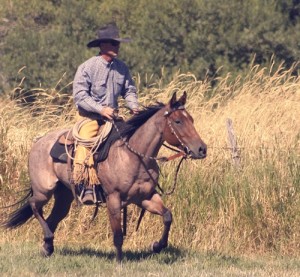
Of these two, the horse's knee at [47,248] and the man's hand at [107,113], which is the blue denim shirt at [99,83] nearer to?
the man's hand at [107,113]

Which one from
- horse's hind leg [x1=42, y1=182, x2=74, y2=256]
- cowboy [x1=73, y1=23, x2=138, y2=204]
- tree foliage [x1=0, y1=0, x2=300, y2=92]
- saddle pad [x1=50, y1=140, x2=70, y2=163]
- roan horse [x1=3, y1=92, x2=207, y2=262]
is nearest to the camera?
roan horse [x1=3, y1=92, x2=207, y2=262]

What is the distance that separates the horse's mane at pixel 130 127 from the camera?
991cm

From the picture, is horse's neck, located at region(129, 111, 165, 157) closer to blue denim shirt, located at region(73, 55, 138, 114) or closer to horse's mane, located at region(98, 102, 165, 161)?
horse's mane, located at region(98, 102, 165, 161)

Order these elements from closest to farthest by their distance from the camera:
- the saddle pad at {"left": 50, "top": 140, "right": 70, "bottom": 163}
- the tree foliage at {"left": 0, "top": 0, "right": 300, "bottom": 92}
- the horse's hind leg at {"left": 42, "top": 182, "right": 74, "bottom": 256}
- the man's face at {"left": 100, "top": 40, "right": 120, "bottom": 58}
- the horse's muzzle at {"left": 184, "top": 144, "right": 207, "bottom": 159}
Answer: the horse's muzzle at {"left": 184, "top": 144, "right": 207, "bottom": 159}
the man's face at {"left": 100, "top": 40, "right": 120, "bottom": 58}
the saddle pad at {"left": 50, "top": 140, "right": 70, "bottom": 163}
the horse's hind leg at {"left": 42, "top": 182, "right": 74, "bottom": 256}
the tree foliage at {"left": 0, "top": 0, "right": 300, "bottom": 92}

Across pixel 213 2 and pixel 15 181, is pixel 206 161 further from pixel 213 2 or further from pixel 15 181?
pixel 213 2

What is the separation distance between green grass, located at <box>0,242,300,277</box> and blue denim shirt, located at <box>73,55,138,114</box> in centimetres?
169

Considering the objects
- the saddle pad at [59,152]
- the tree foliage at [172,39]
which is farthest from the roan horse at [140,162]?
the tree foliage at [172,39]

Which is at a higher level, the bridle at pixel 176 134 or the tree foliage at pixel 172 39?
the bridle at pixel 176 134

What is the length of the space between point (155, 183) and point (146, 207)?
276mm

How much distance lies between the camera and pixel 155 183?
32.2 feet

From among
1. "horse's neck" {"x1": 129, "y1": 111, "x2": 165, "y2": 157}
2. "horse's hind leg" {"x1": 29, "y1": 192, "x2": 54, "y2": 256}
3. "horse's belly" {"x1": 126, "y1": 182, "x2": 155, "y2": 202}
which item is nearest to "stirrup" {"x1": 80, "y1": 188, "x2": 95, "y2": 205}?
"horse's belly" {"x1": 126, "y1": 182, "x2": 155, "y2": 202}

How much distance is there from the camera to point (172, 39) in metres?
28.0

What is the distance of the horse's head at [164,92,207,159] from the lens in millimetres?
9227

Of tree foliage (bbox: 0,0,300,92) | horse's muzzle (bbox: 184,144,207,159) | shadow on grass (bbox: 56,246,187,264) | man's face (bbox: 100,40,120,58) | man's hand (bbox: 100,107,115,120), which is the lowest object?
tree foliage (bbox: 0,0,300,92)
